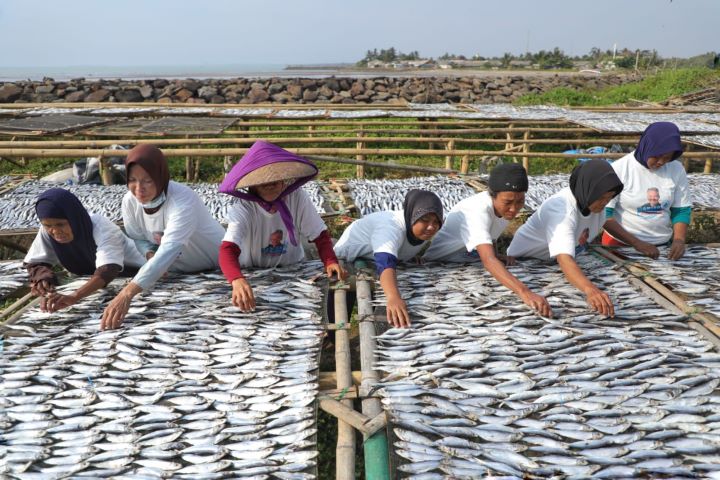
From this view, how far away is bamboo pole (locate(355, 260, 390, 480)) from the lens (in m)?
2.27

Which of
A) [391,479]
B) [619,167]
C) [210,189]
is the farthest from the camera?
[210,189]

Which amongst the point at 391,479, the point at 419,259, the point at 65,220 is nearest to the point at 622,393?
the point at 391,479

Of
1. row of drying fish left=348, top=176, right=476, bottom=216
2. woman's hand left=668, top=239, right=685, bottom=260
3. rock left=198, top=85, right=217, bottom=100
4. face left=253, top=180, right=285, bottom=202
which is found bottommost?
woman's hand left=668, top=239, right=685, bottom=260

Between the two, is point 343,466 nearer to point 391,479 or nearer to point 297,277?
point 391,479

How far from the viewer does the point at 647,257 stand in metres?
4.63

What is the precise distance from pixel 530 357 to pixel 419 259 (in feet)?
5.58

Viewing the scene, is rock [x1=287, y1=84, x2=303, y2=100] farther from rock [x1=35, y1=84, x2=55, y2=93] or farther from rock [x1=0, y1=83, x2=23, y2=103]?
rock [x1=0, y1=83, x2=23, y2=103]

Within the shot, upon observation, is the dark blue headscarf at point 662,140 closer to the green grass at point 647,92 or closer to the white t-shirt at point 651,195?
the white t-shirt at point 651,195

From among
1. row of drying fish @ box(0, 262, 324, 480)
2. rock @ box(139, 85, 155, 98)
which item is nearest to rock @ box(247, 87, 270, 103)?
rock @ box(139, 85, 155, 98)

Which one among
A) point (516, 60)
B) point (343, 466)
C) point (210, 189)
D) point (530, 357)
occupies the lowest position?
point (343, 466)

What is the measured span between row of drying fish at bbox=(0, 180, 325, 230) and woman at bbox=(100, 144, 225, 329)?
2.13m

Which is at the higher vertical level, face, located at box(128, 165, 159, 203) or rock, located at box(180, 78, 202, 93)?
rock, located at box(180, 78, 202, 93)

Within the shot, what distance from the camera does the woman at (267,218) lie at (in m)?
3.62

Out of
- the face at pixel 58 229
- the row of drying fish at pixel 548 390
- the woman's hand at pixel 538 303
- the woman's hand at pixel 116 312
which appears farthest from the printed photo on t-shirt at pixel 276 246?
the woman's hand at pixel 538 303
